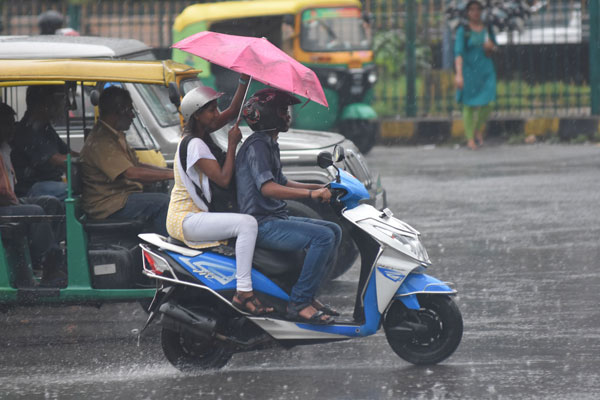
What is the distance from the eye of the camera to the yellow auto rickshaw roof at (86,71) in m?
6.47

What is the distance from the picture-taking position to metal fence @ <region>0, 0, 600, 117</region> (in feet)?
57.6

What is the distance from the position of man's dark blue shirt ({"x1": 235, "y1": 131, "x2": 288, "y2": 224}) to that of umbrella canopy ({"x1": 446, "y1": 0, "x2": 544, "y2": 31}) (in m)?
11.2

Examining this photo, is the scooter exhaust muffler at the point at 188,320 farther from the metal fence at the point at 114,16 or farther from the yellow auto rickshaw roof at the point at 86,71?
the metal fence at the point at 114,16

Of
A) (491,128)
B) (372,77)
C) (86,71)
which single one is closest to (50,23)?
(372,77)

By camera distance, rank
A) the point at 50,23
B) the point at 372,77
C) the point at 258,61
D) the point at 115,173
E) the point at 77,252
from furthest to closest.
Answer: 1. the point at 372,77
2. the point at 50,23
3. the point at 115,173
4. the point at 77,252
5. the point at 258,61

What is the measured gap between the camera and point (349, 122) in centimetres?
1623

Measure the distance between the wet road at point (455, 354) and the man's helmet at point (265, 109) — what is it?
4.51 ft

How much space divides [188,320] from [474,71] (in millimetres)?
11340

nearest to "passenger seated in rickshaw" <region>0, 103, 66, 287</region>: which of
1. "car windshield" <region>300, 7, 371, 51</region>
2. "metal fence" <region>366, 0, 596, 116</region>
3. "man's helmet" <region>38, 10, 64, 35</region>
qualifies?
"man's helmet" <region>38, 10, 64, 35</region>

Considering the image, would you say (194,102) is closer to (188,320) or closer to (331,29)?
(188,320)

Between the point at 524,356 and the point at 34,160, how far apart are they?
3.61m

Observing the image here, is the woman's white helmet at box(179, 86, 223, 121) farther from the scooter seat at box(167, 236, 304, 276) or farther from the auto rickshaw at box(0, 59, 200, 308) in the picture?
the scooter seat at box(167, 236, 304, 276)

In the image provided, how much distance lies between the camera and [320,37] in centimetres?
1612

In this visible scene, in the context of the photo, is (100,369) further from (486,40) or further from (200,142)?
(486,40)
